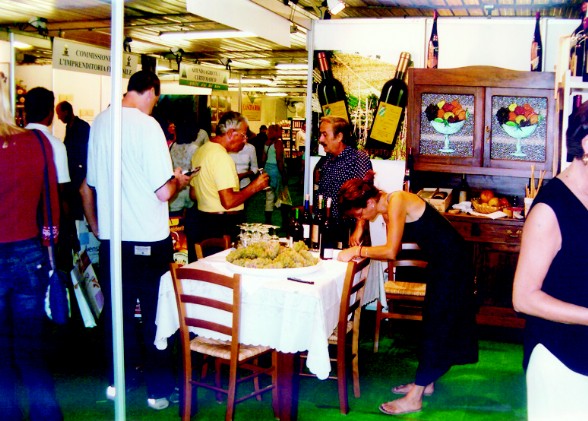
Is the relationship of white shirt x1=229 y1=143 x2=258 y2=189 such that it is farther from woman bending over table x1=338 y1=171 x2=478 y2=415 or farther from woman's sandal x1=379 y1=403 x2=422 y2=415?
woman's sandal x1=379 y1=403 x2=422 y2=415

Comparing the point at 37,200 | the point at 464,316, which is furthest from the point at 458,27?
the point at 37,200

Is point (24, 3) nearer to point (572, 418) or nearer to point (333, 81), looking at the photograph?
point (333, 81)

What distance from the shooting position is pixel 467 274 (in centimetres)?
386

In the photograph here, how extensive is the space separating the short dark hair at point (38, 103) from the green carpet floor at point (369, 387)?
5.55ft

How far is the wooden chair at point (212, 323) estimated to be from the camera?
326 centimetres

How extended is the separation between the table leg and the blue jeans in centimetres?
112

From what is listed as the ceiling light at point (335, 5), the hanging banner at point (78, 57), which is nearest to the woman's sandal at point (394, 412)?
the ceiling light at point (335, 5)

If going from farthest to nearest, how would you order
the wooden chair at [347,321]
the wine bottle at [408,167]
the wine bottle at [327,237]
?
1. the wine bottle at [408,167]
2. the wine bottle at [327,237]
3. the wooden chair at [347,321]

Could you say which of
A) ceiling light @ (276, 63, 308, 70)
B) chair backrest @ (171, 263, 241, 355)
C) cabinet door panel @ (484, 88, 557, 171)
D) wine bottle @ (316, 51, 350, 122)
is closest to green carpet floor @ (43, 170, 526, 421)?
chair backrest @ (171, 263, 241, 355)

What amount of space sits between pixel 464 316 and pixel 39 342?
2.37 m

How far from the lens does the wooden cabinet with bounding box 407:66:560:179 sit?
5340mm

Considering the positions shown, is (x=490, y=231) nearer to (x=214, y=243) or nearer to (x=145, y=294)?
(x=214, y=243)

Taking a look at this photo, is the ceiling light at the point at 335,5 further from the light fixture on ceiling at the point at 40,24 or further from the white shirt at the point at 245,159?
the light fixture on ceiling at the point at 40,24

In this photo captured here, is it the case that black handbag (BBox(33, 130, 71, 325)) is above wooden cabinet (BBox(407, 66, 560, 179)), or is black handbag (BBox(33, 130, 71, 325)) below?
below
